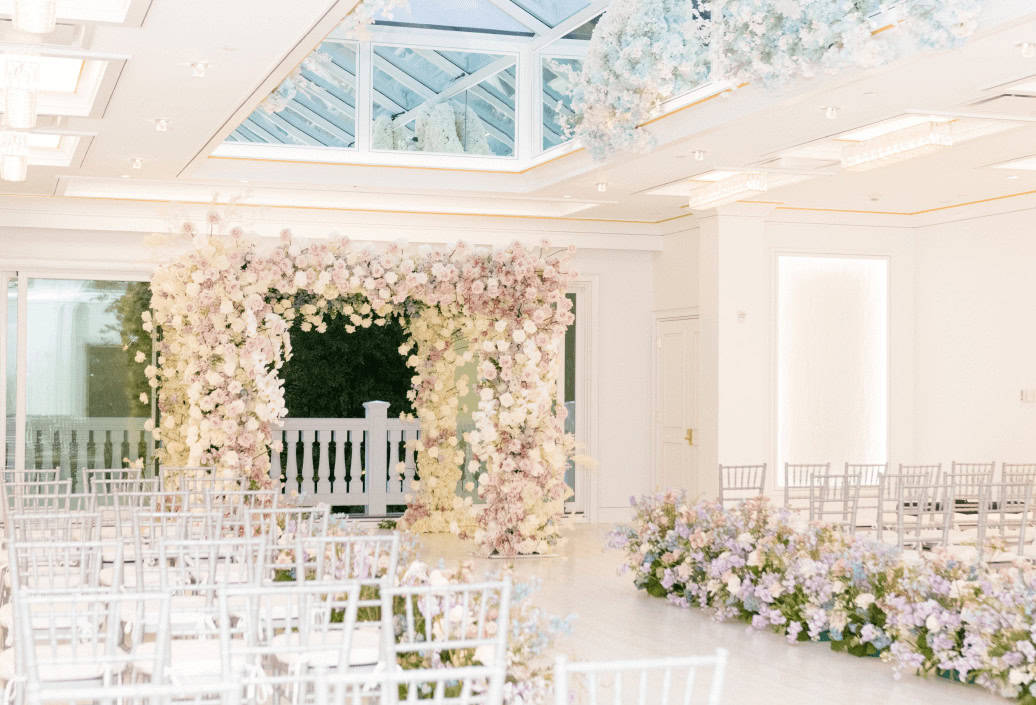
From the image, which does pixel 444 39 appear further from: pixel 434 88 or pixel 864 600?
pixel 864 600

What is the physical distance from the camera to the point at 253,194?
11.4m

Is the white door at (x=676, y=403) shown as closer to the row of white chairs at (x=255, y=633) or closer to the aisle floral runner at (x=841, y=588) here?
the aisle floral runner at (x=841, y=588)

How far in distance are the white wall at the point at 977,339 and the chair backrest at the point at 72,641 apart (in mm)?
8361

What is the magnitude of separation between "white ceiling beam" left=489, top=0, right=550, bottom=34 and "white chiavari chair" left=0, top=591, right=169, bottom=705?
6.40 m

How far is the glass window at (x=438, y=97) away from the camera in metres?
10.6

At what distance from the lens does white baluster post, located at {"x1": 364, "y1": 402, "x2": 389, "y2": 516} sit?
13672 millimetres

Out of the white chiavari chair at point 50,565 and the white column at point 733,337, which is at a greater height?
the white column at point 733,337

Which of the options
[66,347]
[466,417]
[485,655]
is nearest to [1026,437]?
[466,417]

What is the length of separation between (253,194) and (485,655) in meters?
7.65

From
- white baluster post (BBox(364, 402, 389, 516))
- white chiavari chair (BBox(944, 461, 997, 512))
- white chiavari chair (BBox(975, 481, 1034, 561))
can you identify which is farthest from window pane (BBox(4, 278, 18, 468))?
white chiavari chair (BBox(975, 481, 1034, 561))

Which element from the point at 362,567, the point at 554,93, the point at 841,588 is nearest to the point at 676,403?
the point at 554,93

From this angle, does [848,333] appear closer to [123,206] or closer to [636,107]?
[636,107]

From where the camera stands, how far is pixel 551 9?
10297 millimetres

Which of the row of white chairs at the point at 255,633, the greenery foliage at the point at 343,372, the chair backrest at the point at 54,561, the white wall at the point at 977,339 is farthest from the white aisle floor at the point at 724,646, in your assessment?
the greenery foliage at the point at 343,372
